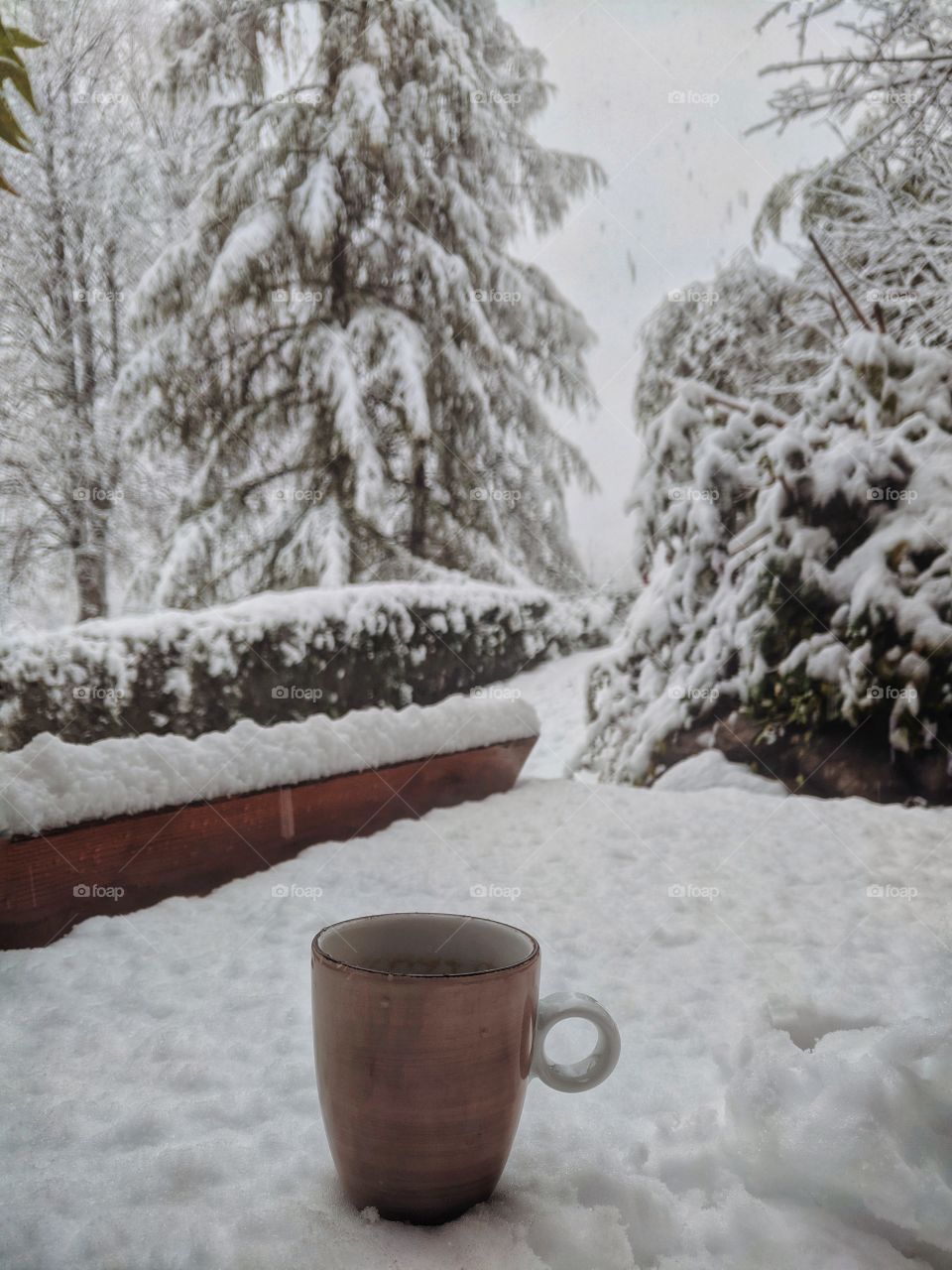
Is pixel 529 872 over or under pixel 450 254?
under

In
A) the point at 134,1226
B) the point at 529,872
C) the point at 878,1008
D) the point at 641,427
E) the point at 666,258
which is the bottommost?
the point at 529,872

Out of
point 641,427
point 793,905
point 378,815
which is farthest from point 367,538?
point 793,905

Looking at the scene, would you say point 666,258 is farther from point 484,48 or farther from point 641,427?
point 484,48

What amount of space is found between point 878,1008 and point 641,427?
7.61 feet

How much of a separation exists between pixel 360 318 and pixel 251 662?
1.43 m

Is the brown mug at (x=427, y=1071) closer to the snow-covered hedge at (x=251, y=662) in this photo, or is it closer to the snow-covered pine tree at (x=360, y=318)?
the snow-covered hedge at (x=251, y=662)

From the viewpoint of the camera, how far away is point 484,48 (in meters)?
2.80

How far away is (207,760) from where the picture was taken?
1368 millimetres

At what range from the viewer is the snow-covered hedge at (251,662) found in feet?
6.93

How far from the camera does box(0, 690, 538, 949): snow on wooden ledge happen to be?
1127mm

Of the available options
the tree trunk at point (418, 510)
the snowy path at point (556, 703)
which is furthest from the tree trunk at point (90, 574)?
the snowy path at point (556, 703)


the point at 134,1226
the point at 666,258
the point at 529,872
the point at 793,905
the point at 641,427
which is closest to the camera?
the point at 134,1226

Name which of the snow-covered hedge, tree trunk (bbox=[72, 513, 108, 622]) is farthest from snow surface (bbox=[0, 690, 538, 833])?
tree trunk (bbox=[72, 513, 108, 622])

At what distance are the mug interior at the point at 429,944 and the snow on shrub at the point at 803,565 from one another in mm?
1943
